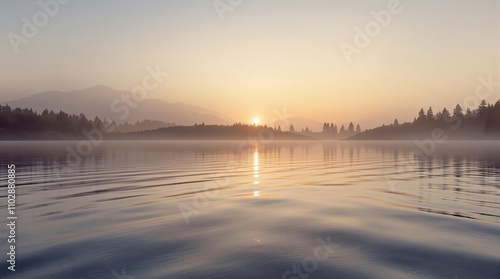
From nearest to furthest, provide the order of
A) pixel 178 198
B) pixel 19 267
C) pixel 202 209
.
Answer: pixel 19 267
pixel 202 209
pixel 178 198

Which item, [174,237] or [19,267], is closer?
[19,267]

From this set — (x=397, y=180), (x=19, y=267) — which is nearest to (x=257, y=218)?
(x=19, y=267)

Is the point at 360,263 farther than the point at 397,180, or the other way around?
the point at 397,180

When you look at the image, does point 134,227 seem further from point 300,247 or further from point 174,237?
point 300,247

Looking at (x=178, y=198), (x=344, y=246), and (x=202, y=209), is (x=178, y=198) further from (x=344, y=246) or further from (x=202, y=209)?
(x=344, y=246)

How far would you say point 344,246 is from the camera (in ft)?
35.4

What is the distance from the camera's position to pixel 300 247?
10.8m

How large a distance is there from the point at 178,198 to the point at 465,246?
48.3ft

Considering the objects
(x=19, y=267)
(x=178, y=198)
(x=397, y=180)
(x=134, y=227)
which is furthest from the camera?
(x=397, y=180)

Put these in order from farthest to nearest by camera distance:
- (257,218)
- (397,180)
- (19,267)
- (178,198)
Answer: (397,180), (178,198), (257,218), (19,267)

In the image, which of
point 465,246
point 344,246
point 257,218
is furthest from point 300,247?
point 465,246

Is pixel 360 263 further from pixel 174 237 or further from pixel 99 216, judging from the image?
pixel 99 216

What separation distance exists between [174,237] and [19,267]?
4550 millimetres

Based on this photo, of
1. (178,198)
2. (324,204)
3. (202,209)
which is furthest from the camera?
(178,198)
